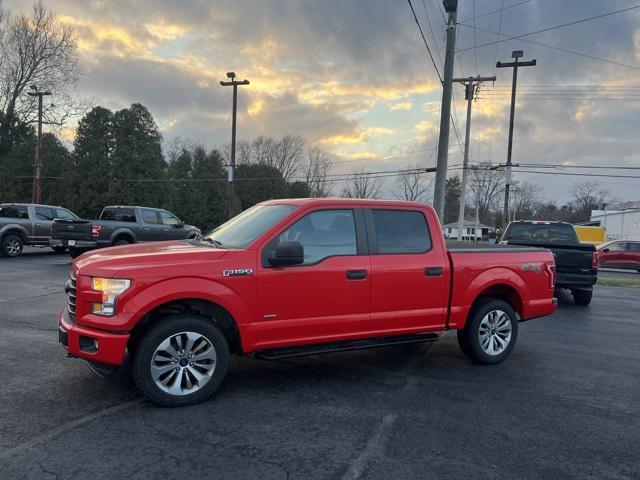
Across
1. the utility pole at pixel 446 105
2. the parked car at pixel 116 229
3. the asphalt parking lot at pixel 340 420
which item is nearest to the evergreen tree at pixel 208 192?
the parked car at pixel 116 229

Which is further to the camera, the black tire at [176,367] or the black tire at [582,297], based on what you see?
the black tire at [582,297]

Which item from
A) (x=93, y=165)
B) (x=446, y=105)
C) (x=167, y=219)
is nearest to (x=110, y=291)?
(x=446, y=105)

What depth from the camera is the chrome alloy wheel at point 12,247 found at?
16.4m

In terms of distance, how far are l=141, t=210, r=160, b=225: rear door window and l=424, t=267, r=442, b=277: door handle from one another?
13637 millimetres

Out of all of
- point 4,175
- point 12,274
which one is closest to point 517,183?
point 4,175

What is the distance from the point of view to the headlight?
13.1ft

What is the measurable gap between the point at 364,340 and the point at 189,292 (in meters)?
1.90

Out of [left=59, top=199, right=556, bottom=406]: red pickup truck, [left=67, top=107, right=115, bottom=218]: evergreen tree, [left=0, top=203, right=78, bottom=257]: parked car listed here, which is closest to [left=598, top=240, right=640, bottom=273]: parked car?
[left=59, top=199, right=556, bottom=406]: red pickup truck

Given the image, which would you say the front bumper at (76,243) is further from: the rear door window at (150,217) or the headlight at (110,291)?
the headlight at (110,291)

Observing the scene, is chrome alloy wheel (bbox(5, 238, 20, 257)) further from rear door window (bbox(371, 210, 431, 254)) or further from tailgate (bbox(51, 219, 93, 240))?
rear door window (bbox(371, 210, 431, 254))

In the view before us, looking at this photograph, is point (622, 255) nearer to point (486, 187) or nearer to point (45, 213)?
point (45, 213)

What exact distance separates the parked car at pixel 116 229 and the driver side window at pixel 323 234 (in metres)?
12.0

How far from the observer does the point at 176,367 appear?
4.16 m

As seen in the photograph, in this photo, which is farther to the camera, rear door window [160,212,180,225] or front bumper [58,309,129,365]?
rear door window [160,212,180,225]
